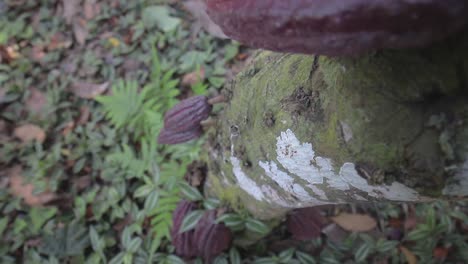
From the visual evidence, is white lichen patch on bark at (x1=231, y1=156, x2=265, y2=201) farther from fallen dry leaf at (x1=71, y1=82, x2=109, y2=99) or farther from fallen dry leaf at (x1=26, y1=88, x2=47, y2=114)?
fallen dry leaf at (x1=26, y1=88, x2=47, y2=114)

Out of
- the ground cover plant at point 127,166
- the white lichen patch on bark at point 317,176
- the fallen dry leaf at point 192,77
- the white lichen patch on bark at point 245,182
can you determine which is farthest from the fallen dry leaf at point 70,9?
the white lichen patch on bark at point 317,176

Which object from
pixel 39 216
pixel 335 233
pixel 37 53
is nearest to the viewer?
pixel 335 233

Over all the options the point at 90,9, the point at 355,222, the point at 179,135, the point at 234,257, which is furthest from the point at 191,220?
the point at 90,9

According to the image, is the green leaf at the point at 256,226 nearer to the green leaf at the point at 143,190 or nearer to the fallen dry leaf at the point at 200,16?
the green leaf at the point at 143,190

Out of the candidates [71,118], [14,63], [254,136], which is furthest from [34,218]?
[254,136]

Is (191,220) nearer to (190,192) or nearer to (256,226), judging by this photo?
(190,192)

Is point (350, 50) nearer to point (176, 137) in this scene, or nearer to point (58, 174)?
point (176, 137)

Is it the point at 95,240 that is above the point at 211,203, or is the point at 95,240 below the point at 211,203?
below
